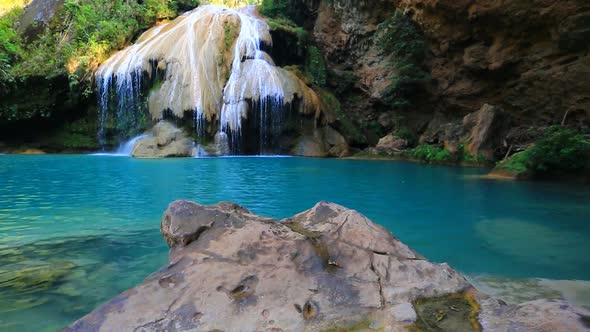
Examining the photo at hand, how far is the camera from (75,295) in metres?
3.13

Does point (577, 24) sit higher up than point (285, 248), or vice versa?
point (577, 24)

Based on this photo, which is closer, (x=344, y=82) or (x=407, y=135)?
(x=407, y=135)

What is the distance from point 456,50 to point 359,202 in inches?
542

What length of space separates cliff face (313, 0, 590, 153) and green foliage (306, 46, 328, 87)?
1037mm

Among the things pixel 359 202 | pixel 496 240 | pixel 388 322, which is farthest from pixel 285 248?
pixel 359 202

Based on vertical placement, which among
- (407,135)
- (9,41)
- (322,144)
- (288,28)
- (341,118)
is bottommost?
(322,144)

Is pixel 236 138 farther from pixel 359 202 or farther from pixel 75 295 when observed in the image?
pixel 75 295

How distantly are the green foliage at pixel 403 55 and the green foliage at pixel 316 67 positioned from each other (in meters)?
3.55

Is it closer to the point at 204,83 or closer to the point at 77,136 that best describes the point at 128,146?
the point at 77,136

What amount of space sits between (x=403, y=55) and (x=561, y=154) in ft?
35.4

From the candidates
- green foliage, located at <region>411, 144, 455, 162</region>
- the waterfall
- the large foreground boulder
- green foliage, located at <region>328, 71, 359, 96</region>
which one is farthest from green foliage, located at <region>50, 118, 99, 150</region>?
the large foreground boulder

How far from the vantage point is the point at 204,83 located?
19.1 meters

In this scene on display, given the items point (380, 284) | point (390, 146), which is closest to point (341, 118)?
point (390, 146)

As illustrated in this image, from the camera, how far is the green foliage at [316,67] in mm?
22047
